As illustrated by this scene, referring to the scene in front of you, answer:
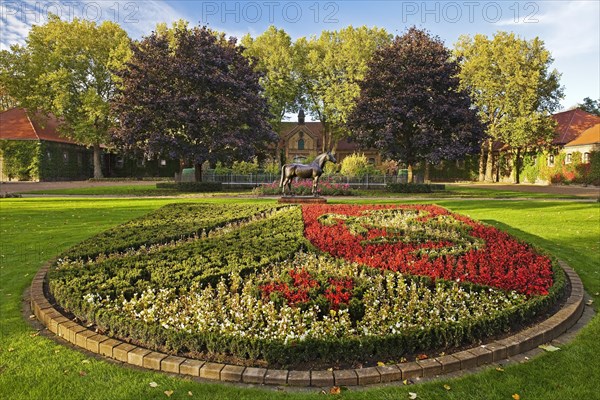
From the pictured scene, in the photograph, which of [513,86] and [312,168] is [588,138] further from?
[312,168]

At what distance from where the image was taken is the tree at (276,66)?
4334cm

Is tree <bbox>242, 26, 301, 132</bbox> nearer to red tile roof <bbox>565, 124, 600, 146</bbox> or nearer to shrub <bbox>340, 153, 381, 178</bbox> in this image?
shrub <bbox>340, 153, 381, 178</bbox>

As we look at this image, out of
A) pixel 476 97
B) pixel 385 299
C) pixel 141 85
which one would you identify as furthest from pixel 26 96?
pixel 476 97

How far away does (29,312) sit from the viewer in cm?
484

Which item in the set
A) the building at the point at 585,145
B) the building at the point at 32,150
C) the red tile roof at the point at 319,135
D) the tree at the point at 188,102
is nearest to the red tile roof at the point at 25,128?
the building at the point at 32,150

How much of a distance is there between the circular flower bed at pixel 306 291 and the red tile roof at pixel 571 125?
40.5 m

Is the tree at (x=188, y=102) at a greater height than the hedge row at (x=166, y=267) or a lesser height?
greater

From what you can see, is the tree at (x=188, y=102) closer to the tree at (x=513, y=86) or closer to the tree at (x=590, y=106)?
the tree at (x=513, y=86)

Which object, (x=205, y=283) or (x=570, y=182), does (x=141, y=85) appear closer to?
(x=205, y=283)

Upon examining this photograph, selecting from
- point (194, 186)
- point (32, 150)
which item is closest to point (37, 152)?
point (32, 150)

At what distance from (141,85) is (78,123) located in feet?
48.9

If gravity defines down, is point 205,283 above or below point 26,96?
below

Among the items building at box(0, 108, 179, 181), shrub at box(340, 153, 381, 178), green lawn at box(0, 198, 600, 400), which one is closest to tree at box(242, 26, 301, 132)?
building at box(0, 108, 179, 181)

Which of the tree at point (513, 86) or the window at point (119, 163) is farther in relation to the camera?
the window at point (119, 163)
